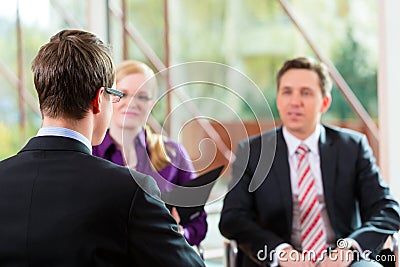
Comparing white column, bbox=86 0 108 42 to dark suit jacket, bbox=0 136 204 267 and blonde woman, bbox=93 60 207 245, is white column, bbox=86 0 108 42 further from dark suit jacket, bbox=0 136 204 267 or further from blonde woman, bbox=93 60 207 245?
dark suit jacket, bbox=0 136 204 267

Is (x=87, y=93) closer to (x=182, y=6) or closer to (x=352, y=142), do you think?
(x=352, y=142)

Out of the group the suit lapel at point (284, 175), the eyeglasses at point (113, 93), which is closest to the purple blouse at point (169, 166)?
the suit lapel at point (284, 175)

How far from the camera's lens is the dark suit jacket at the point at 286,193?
281cm

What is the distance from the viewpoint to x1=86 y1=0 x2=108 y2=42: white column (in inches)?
168

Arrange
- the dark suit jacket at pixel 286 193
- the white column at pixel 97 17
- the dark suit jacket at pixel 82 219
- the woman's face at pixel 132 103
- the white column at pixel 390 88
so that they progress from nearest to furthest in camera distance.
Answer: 1. the dark suit jacket at pixel 82 219
2. the dark suit jacket at pixel 286 193
3. the woman's face at pixel 132 103
4. the white column at pixel 390 88
5. the white column at pixel 97 17

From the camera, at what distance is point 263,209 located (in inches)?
115

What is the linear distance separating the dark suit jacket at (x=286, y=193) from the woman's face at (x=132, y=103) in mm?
451

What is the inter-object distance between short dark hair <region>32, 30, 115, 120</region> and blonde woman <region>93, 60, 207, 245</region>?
4.37ft

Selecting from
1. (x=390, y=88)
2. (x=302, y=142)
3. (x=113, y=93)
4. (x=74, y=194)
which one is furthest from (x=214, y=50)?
(x=74, y=194)

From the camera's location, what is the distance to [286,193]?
2.88m

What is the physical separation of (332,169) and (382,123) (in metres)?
0.44

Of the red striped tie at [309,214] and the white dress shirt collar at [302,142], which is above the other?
the white dress shirt collar at [302,142]

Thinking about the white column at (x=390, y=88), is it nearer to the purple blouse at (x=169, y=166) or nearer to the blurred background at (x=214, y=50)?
the blurred background at (x=214, y=50)

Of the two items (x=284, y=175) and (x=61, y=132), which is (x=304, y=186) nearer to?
(x=284, y=175)
